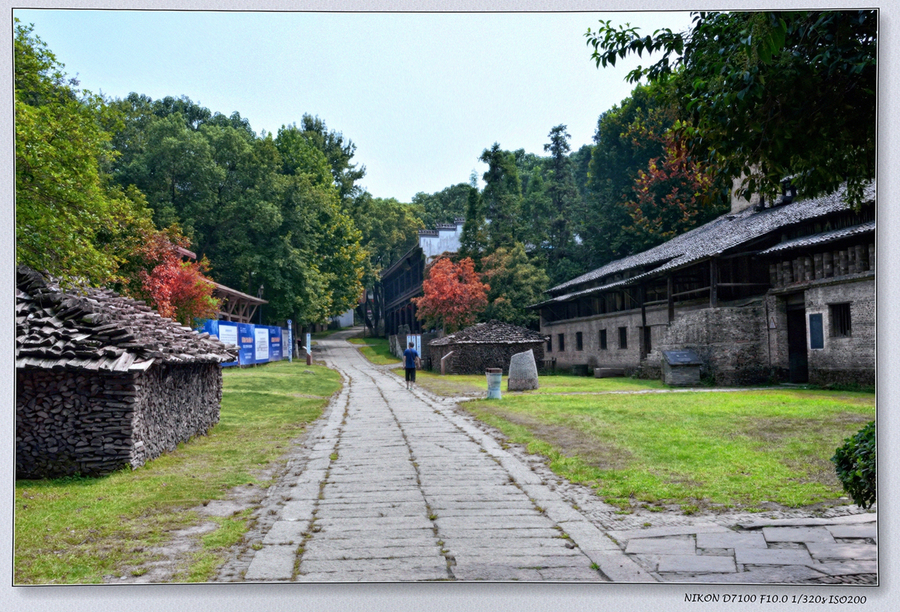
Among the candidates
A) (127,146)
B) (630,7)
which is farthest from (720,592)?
(127,146)

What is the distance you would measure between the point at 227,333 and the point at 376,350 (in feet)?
63.1

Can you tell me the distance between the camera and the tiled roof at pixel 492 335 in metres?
27.8

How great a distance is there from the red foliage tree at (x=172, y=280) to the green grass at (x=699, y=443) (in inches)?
301

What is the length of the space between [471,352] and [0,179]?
23.5 meters

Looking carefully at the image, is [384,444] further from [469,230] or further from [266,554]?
[469,230]

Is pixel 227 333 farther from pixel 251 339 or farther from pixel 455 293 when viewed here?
pixel 455 293

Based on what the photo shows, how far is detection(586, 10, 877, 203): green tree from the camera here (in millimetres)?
4344

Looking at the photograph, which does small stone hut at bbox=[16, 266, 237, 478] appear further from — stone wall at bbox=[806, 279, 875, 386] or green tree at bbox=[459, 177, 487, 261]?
green tree at bbox=[459, 177, 487, 261]

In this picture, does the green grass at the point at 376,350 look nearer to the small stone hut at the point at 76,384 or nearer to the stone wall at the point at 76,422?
the small stone hut at the point at 76,384

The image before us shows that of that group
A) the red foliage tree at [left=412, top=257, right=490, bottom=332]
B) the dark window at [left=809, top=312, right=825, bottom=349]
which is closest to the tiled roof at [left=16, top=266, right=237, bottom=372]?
the dark window at [left=809, top=312, right=825, bottom=349]

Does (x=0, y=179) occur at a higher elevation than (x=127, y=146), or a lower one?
lower

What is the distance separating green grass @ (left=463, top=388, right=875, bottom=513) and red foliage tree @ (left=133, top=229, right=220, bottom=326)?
765 centimetres

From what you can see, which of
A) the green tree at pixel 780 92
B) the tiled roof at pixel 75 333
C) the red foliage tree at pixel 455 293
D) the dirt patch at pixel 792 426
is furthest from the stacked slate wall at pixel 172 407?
the red foliage tree at pixel 455 293

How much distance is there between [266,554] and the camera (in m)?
4.32
